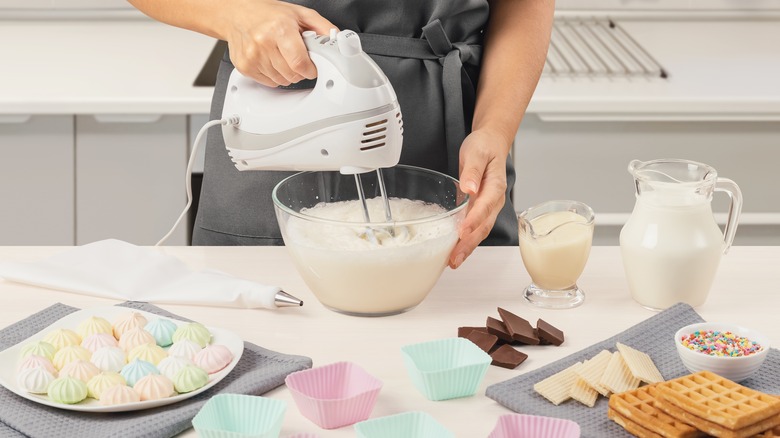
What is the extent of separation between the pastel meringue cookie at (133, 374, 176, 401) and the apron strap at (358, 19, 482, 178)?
70 cm

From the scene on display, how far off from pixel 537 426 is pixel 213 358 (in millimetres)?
329

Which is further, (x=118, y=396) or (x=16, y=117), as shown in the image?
(x=16, y=117)

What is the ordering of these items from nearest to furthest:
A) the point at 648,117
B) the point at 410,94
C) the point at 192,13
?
the point at 192,13 → the point at 410,94 → the point at 648,117

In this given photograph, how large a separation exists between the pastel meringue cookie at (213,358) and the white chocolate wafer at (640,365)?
15.7 inches

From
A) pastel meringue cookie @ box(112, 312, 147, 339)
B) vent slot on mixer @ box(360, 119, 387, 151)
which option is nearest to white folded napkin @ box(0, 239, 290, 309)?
pastel meringue cookie @ box(112, 312, 147, 339)

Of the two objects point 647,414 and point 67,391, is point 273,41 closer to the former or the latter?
point 67,391

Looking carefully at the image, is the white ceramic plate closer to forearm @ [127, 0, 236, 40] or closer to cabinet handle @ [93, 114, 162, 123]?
forearm @ [127, 0, 236, 40]

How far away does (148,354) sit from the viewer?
1.02 m

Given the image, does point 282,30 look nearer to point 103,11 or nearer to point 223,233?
point 223,233

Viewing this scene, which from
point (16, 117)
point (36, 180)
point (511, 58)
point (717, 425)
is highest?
point (511, 58)

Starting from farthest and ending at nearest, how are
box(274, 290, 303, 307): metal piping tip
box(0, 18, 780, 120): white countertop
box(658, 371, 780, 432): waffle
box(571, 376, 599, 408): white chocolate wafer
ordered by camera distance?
box(0, 18, 780, 120): white countertop
box(274, 290, 303, 307): metal piping tip
box(571, 376, 599, 408): white chocolate wafer
box(658, 371, 780, 432): waffle

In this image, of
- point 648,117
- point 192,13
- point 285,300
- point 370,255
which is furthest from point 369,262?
point 648,117

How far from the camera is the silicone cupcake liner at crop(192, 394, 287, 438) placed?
91cm

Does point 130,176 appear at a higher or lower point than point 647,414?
lower
